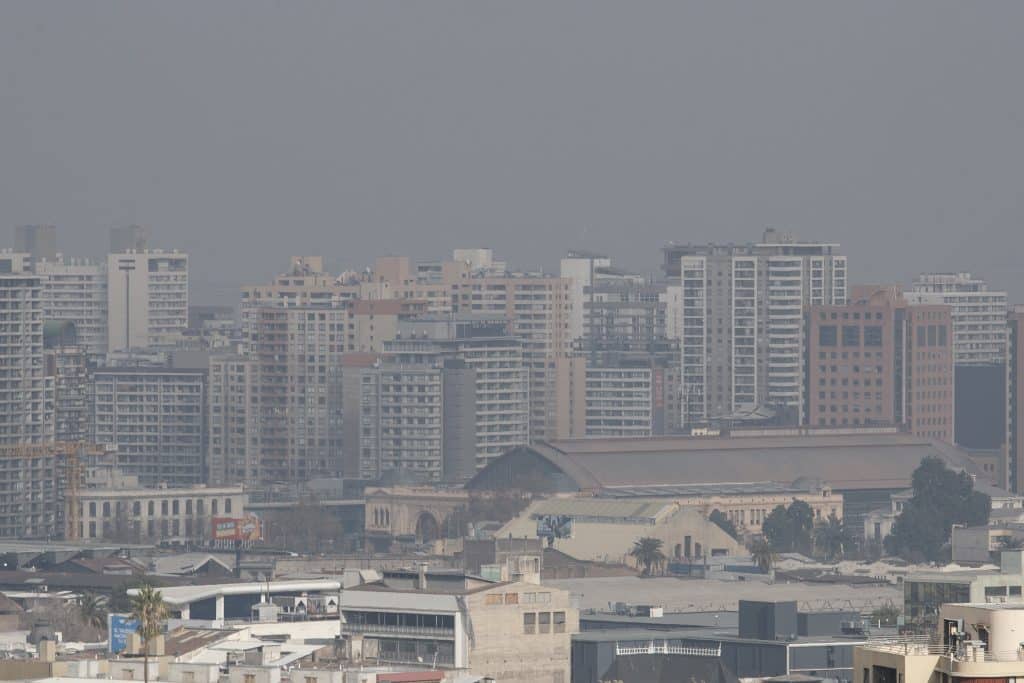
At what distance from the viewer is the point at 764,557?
14450cm

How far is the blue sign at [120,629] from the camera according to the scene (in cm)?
6475

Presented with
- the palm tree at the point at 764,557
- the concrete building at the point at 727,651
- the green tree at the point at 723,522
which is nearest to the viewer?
the concrete building at the point at 727,651

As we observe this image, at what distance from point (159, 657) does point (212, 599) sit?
39.0 meters

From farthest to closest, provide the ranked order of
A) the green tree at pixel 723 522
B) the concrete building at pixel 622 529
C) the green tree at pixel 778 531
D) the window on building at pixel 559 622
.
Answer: the green tree at pixel 723 522, the green tree at pixel 778 531, the concrete building at pixel 622 529, the window on building at pixel 559 622

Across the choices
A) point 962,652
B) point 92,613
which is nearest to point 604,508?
point 92,613

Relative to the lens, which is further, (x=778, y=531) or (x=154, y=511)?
(x=154, y=511)

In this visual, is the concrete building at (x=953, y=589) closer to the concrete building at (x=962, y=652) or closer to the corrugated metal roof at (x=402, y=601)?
the corrugated metal roof at (x=402, y=601)

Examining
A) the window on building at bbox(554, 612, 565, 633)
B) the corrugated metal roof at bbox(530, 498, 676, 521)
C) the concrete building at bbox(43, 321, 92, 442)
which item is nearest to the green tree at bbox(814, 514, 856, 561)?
the corrugated metal roof at bbox(530, 498, 676, 521)

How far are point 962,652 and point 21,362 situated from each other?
157 meters

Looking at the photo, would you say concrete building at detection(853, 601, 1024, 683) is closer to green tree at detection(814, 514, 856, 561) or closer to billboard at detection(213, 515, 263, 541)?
billboard at detection(213, 515, 263, 541)

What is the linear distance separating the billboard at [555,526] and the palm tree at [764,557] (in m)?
10.4

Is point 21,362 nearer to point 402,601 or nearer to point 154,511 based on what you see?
point 154,511

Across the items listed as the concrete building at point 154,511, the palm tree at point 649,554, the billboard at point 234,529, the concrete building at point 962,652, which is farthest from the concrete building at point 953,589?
the concrete building at point 154,511

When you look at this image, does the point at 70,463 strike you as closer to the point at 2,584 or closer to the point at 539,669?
the point at 2,584
